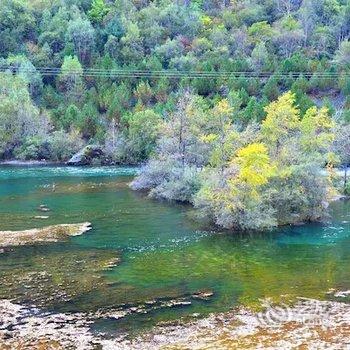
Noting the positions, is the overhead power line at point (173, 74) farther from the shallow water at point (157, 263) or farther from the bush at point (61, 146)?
the shallow water at point (157, 263)

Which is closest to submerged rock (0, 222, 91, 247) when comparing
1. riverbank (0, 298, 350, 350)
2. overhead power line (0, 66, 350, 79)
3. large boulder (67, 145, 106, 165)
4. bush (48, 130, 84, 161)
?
riverbank (0, 298, 350, 350)

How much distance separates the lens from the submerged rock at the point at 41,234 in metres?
42.1

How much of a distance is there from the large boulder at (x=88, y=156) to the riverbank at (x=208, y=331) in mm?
67794

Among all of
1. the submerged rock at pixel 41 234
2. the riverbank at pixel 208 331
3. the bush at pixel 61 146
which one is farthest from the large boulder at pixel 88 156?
the riverbank at pixel 208 331

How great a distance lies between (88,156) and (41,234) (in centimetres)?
5317

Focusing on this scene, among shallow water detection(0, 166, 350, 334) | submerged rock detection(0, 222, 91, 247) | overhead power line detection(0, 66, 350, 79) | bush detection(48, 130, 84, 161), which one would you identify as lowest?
shallow water detection(0, 166, 350, 334)

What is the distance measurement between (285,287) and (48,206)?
31.0 meters

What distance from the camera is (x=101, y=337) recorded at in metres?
25.0

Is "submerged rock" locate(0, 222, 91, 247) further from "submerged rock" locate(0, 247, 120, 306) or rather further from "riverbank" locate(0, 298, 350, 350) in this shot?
"riverbank" locate(0, 298, 350, 350)

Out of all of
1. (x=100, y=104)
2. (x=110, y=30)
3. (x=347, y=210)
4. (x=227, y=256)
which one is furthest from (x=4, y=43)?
(x=227, y=256)

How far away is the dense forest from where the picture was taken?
167 feet

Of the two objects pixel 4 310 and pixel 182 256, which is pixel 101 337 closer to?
pixel 4 310

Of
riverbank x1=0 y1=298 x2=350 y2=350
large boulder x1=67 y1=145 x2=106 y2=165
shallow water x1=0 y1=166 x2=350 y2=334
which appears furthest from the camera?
large boulder x1=67 y1=145 x2=106 y2=165

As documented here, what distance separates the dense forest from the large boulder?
77cm
